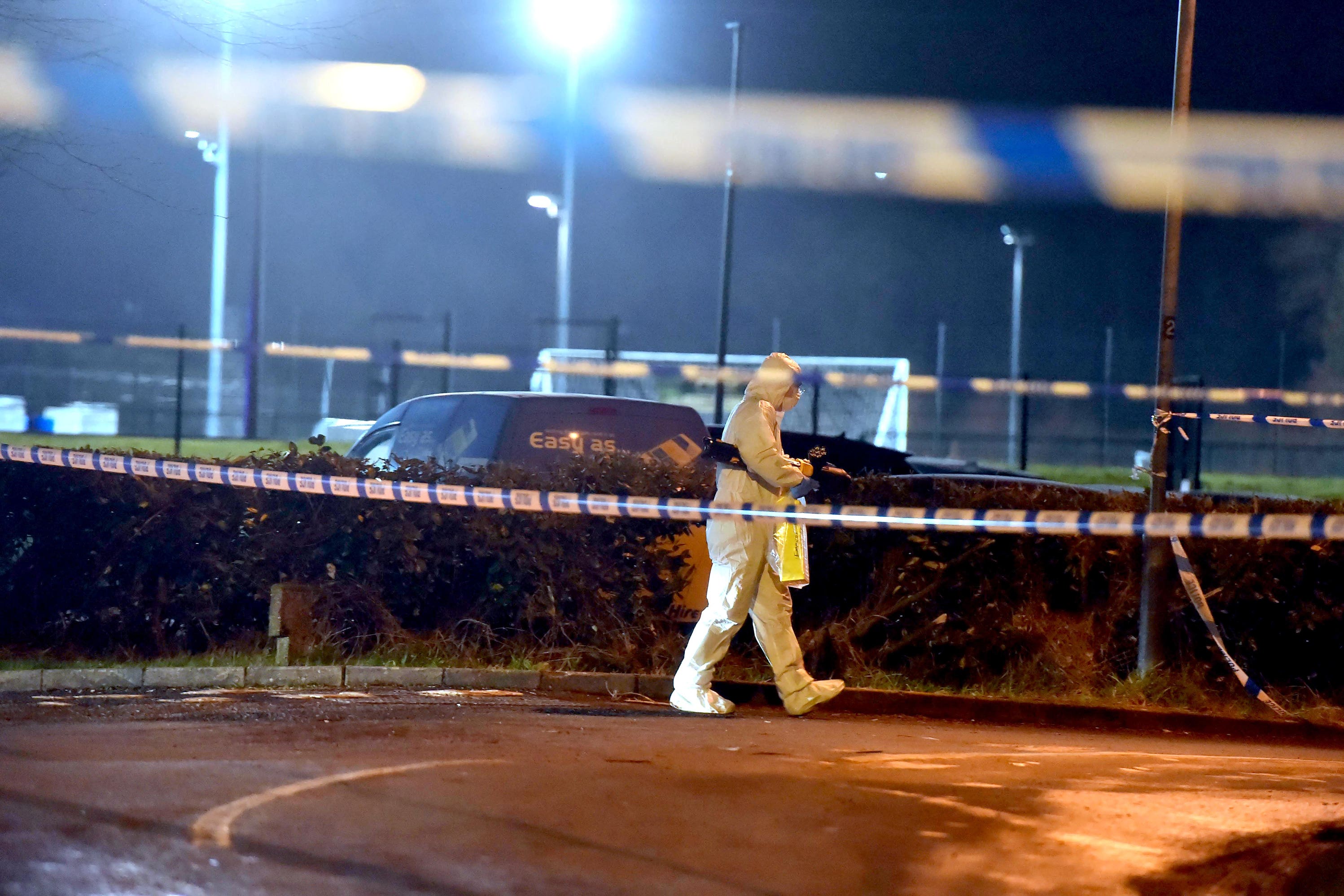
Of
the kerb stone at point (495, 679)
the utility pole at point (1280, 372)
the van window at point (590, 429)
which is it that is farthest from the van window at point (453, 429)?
the utility pole at point (1280, 372)

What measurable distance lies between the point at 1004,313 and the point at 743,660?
2538 centimetres

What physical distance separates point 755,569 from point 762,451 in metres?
0.63

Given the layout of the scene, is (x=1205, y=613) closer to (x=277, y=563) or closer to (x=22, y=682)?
(x=277, y=563)

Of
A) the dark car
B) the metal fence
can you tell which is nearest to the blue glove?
the dark car

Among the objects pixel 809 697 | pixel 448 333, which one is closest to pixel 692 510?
pixel 809 697

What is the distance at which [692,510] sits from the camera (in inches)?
286

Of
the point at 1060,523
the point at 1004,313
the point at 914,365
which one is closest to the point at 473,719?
the point at 1060,523

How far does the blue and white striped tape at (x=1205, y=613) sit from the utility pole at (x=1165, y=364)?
0.27 feet

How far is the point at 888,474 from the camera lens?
9594mm

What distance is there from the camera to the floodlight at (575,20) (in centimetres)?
2092

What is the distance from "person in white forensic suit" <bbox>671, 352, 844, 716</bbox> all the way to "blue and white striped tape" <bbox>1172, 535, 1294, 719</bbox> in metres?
2.45

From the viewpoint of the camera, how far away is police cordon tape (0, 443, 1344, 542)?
6.53 m

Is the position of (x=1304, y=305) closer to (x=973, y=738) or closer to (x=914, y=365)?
(x=914, y=365)

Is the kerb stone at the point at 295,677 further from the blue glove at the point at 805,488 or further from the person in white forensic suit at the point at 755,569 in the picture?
the blue glove at the point at 805,488
